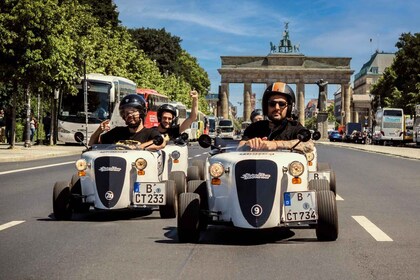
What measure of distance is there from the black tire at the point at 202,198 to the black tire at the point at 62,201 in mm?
2064

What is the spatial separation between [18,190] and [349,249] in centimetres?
920

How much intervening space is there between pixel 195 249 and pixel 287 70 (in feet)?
445

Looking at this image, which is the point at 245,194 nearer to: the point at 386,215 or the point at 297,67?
the point at 386,215

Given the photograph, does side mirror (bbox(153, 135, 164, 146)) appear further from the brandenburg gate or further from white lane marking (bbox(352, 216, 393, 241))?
the brandenburg gate

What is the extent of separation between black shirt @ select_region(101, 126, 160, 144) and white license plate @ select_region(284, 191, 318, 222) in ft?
10.8

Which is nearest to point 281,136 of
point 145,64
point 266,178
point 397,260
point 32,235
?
point 266,178

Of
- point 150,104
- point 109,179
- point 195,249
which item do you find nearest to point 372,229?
point 195,249

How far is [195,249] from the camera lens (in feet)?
26.4

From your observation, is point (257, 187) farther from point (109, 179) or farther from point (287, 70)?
point (287, 70)

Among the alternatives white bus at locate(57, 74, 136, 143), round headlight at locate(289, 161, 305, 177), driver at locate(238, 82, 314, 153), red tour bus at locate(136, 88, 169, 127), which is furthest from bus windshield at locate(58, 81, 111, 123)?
round headlight at locate(289, 161, 305, 177)

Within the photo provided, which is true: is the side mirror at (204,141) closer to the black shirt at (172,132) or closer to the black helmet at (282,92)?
the black helmet at (282,92)

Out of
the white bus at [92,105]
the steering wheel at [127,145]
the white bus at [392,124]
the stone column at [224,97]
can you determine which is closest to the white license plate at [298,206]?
the steering wheel at [127,145]

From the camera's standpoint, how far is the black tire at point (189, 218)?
8344mm

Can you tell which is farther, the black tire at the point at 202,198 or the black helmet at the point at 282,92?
the black helmet at the point at 282,92
